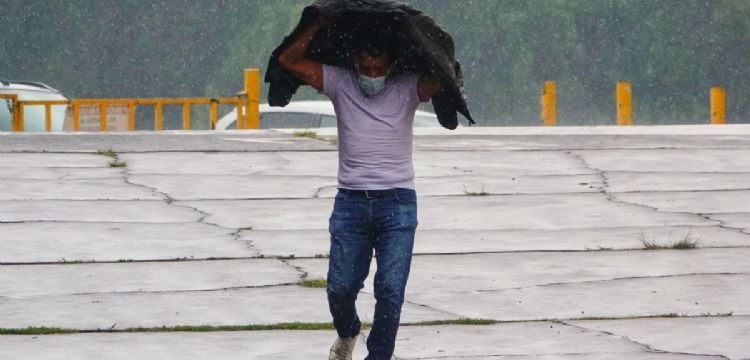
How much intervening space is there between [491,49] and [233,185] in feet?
147

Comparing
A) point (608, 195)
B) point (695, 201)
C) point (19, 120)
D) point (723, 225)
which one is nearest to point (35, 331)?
point (723, 225)

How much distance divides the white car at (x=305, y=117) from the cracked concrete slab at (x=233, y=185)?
1092 centimetres

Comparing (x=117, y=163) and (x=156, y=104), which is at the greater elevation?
(x=156, y=104)

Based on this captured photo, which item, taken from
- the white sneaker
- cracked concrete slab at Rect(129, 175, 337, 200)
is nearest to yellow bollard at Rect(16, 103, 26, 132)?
cracked concrete slab at Rect(129, 175, 337, 200)

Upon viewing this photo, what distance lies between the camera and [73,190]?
13414mm

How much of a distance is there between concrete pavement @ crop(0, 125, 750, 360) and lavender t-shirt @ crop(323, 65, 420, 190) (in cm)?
120

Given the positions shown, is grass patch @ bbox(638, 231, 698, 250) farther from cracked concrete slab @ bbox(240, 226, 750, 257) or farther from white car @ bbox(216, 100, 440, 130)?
white car @ bbox(216, 100, 440, 130)

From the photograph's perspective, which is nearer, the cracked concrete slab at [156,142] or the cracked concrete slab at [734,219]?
the cracked concrete slab at [734,219]

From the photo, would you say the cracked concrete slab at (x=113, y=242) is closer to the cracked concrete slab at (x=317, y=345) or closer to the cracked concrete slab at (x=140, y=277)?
the cracked concrete slab at (x=140, y=277)

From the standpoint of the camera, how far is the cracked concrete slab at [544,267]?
9.79 metres

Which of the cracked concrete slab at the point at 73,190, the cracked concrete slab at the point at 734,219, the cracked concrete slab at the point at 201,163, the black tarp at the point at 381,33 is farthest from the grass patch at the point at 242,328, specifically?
the cracked concrete slab at the point at 201,163

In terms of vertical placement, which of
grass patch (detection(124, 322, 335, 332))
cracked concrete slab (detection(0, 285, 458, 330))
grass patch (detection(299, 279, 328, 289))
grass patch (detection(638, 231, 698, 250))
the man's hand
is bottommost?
grass patch (detection(124, 322, 335, 332))

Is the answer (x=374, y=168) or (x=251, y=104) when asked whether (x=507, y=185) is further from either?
(x=251, y=104)

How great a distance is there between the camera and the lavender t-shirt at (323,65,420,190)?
681cm
